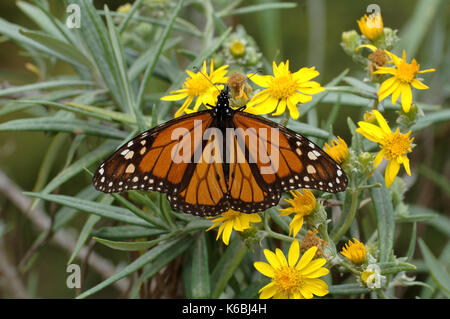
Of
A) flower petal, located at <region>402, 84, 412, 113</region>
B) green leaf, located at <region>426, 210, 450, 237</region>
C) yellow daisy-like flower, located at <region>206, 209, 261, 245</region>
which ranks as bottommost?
yellow daisy-like flower, located at <region>206, 209, 261, 245</region>

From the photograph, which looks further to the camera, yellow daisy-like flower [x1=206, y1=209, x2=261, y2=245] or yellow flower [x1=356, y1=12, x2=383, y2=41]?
yellow flower [x1=356, y1=12, x2=383, y2=41]

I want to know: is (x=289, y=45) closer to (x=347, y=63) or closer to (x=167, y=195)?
(x=347, y=63)

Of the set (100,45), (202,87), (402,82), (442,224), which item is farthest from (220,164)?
(442,224)

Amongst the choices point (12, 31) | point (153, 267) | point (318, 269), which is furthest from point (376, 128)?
point (12, 31)

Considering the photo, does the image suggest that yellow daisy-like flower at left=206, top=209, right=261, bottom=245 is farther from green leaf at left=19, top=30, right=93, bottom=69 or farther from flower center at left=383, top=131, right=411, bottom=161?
green leaf at left=19, top=30, right=93, bottom=69

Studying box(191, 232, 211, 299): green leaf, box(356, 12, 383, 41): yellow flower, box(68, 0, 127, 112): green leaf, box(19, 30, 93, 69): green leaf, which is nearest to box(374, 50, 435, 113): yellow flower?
box(356, 12, 383, 41): yellow flower

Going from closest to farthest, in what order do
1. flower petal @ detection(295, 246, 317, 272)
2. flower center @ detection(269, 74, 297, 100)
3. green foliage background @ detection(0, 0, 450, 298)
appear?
1. flower petal @ detection(295, 246, 317, 272)
2. flower center @ detection(269, 74, 297, 100)
3. green foliage background @ detection(0, 0, 450, 298)
